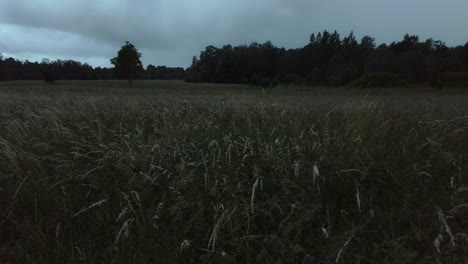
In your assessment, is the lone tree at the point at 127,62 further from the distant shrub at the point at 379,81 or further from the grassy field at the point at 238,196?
the grassy field at the point at 238,196

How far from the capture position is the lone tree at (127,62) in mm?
65562

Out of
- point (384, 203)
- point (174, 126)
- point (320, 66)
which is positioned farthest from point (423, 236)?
point (320, 66)

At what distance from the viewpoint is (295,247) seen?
9.52ft

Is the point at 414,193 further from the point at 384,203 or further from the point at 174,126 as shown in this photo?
the point at 174,126

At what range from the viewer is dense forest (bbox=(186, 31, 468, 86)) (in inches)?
2591

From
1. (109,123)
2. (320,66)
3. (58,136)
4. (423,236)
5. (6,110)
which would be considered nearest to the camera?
(423,236)

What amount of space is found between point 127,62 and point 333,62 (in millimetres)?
43909

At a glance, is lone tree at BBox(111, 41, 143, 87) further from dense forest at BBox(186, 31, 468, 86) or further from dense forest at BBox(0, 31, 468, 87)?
dense forest at BBox(186, 31, 468, 86)

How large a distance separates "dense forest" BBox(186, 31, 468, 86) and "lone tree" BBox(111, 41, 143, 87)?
1883 cm

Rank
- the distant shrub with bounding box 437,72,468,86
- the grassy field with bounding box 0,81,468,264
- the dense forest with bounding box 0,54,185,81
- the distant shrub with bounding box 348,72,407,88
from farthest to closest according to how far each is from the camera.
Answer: the dense forest with bounding box 0,54,185,81 → the distant shrub with bounding box 348,72,407,88 → the distant shrub with bounding box 437,72,468,86 → the grassy field with bounding box 0,81,468,264

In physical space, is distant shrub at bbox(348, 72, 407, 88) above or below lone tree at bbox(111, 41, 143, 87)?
below

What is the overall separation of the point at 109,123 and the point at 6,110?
9.37 feet

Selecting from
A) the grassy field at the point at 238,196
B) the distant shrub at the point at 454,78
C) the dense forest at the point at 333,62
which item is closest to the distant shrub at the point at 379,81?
the dense forest at the point at 333,62

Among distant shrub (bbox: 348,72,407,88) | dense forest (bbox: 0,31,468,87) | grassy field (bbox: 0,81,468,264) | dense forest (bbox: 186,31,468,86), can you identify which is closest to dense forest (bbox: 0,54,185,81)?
dense forest (bbox: 0,31,468,87)
